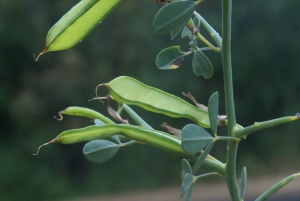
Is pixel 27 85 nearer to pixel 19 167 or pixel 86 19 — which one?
pixel 19 167

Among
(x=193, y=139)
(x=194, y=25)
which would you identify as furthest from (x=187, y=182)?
(x=194, y=25)

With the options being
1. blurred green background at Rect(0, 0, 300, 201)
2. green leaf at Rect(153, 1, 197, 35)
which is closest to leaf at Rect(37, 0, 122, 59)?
green leaf at Rect(153, 1, 197, 35)

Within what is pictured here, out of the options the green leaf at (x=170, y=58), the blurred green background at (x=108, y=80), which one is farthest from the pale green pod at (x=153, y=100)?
the blurred green background at (x=108, y=80)

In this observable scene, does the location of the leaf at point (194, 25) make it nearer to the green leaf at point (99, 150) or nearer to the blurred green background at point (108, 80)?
the green leaf at point (99, 150)

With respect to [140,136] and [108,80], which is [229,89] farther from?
[108,80]

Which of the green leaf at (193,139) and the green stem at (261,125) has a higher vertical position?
the green leaf at (193,139)
